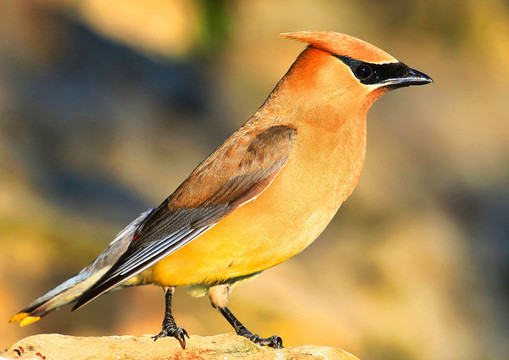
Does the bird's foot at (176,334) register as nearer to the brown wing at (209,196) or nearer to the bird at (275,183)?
the bird at (275,183)

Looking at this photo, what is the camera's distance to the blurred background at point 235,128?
767cm

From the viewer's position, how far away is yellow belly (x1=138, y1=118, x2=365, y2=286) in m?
4.61

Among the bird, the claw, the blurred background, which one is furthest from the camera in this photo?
the blurred background

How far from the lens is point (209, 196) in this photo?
4.93 metres

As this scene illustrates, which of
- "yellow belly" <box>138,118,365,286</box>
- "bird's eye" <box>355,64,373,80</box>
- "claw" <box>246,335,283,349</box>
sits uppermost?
"bird's eye" <box>355,64,373,80</box>

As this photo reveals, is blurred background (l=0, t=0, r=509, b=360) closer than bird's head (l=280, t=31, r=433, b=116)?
No

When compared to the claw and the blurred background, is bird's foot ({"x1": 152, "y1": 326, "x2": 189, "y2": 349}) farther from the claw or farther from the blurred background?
the blurred background

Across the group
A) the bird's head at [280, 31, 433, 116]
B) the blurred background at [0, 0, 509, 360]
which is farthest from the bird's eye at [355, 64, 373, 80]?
the blurred background at [0, 0, 509, 360]

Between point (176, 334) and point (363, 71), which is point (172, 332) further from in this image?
point (363, 71)

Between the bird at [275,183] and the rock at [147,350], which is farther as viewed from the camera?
→ the bird at [275,183]

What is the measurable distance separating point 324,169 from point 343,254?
5101mm

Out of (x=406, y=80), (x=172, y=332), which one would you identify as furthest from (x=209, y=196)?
(x=406, y=80)

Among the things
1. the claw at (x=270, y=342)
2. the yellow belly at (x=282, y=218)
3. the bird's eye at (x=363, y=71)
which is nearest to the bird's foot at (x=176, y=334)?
the yellow belly at (x=282, y=218)

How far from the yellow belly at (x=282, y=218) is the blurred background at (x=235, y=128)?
Answer: 2.50 m
